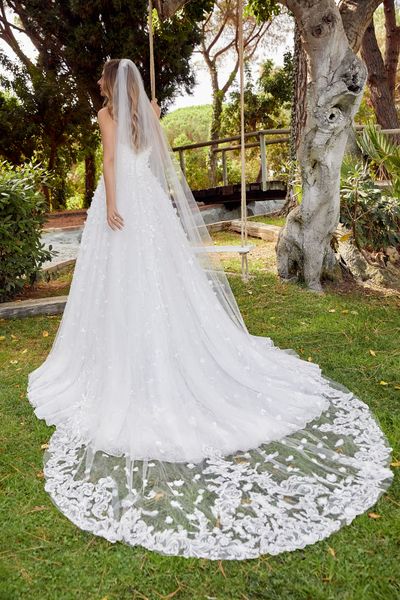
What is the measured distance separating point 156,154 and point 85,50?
27.8 feet

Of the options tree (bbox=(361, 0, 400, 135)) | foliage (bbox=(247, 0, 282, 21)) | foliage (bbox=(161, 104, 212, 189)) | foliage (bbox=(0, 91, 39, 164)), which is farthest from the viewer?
foliage (bbox=(161, 104, 212, 189))

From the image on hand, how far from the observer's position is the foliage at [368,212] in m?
5.38

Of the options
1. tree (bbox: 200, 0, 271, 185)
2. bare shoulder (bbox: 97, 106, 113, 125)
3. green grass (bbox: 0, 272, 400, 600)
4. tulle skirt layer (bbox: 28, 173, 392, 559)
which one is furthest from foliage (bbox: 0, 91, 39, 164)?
green grass (bbox: 0, 272, 400, 600)

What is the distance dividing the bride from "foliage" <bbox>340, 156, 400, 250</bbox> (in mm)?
2309

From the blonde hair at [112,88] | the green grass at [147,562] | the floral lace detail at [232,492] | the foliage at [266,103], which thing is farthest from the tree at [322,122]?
the foliage at [266,103]

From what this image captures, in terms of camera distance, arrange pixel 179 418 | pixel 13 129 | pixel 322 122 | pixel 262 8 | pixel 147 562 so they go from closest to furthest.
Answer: pixel 147 562 < pixel 179 418 < pixel 322 122 < pixel 262 8 < pixel 13 129

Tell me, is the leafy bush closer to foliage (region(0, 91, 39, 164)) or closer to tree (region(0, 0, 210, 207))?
tree (region(0, 0, 210, 207))

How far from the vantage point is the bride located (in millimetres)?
2133

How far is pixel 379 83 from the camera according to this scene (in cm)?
973

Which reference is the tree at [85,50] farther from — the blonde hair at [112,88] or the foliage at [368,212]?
the blonde hair at [112,88]

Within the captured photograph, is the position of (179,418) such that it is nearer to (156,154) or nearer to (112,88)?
(156,154)

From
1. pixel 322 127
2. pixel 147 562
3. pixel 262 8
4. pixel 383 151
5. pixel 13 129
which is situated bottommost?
pixel 147 562

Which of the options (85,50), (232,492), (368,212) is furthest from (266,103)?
(232,492)

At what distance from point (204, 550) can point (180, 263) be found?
1.64m
